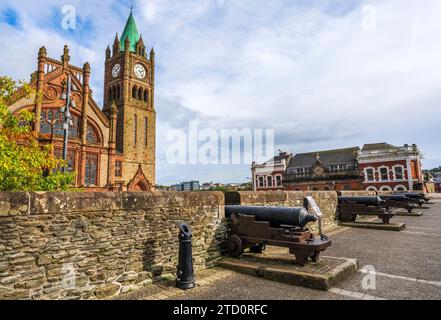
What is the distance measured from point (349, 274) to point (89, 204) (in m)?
4.81

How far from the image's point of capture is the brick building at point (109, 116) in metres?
27.7

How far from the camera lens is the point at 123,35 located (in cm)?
4544

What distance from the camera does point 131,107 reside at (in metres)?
39.6

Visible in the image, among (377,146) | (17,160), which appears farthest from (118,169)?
(377,146)

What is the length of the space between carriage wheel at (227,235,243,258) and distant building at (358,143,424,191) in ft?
136

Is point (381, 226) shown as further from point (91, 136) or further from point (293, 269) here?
point (91, 136)

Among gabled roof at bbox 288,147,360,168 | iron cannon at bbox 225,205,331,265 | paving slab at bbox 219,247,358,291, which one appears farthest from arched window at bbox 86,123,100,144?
gabled roof at bbox 288,147,360,168

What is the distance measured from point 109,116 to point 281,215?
3192 centimetres

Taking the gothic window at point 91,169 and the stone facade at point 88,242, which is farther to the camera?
the gothic window at point 91,169

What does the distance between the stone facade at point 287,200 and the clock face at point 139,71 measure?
127ft

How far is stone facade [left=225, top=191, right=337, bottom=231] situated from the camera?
7.00m

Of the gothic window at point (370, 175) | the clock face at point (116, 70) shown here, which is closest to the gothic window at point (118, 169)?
the clock face at point (116, 70)

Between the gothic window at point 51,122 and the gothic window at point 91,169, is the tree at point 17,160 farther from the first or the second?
the gothic window at point 91,169
